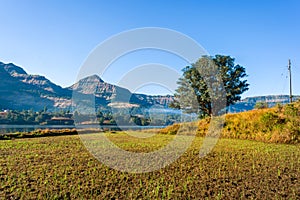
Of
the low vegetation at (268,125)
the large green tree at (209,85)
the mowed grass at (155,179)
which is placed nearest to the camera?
the mowed grass at (155,179)

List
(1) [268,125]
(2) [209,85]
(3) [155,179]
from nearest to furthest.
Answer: (3) [155,179] < (1) [268,125] < (2) [209,85]

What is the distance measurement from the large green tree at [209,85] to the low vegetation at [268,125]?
11205 mm

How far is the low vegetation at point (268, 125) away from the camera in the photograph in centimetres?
1552

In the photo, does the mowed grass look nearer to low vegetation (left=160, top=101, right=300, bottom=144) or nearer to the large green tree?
low vegetation (left=160, top=101, right=300, bottom=144)

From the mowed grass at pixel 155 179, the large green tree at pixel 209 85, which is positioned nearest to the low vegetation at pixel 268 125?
the mowed grass at pixel 155 179

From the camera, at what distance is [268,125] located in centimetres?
1709

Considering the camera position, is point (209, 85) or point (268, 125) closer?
point (268, 125)

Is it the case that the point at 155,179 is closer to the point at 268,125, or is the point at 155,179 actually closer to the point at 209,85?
the point at 268,125

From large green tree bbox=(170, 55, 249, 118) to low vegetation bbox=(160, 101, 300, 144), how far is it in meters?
11.2

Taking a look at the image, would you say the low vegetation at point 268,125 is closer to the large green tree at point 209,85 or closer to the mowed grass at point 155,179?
the mowed grass at point 155,179

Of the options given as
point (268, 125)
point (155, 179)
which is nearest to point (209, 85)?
point (268, 125)

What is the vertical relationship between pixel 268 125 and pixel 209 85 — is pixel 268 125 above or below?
below

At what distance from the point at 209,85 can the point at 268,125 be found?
15671mm

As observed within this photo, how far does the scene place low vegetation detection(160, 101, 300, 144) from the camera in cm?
1552
